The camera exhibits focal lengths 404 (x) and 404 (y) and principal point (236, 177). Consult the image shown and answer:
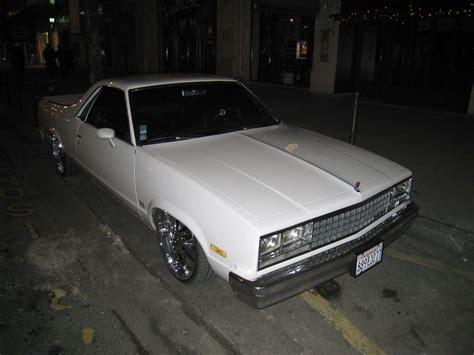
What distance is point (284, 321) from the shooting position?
2873 millimetres

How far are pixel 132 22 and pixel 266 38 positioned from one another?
10.2 metres

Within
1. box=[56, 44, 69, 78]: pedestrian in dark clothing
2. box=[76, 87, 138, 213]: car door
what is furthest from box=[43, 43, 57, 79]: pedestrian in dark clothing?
box=[76, 87, 138, 213]: car door

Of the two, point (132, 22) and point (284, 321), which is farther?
point (132, 22)

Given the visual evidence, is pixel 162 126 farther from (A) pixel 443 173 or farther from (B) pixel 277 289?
(A) pixel 443 173

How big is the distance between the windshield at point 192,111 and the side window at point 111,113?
183 millimetres

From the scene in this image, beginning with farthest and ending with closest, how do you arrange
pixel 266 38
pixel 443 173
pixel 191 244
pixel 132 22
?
1. pixel 132 22
2. pixel 266 38
3. pixel 443 173
4. pixel 191 244

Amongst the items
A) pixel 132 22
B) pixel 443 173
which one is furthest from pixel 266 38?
pixel 443 173

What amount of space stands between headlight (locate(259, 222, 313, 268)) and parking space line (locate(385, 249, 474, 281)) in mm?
1621

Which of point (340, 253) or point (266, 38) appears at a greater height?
point (266, 38)

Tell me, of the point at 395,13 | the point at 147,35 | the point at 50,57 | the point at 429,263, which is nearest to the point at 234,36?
the point at 395,13

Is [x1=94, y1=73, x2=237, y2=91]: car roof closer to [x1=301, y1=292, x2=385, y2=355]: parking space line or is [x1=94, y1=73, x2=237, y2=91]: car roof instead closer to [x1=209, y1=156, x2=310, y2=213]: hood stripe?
[x1=209, y1=156, x2=310, y2=213]: hood stripe

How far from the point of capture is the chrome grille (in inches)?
104

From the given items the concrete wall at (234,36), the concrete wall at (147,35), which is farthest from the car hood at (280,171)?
the concrete wall at (147,35)

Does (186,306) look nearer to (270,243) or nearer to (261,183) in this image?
(270,243)
